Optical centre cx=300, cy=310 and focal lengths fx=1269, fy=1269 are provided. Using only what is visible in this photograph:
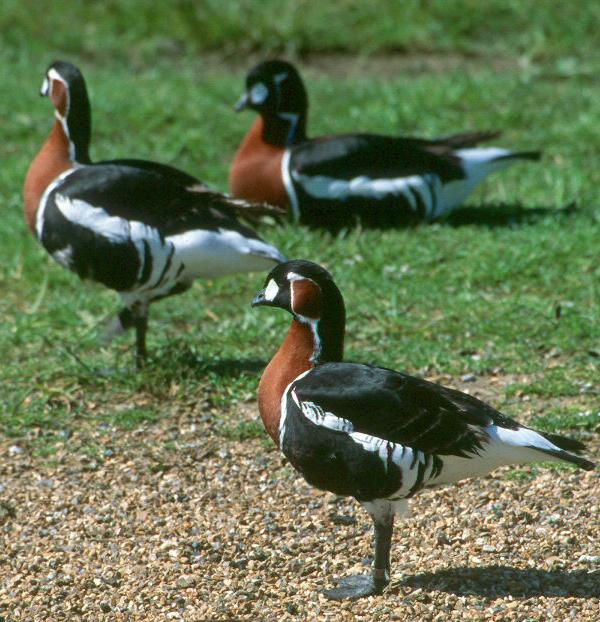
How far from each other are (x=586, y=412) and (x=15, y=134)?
5.09 meters

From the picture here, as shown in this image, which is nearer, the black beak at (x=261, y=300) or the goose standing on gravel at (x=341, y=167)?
the black beak at (x=261, y=300)

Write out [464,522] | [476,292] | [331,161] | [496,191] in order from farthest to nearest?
[496,191], [331,161], [476,292], [464,522]

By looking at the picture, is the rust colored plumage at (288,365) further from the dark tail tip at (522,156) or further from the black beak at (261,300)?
the dark tail tip at (522,156)

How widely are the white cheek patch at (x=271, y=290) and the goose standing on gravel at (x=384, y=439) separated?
0.94 ft

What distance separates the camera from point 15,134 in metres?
8.56

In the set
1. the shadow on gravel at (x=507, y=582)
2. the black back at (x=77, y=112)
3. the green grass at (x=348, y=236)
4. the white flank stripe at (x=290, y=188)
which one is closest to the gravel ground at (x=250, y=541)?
the shadow on gravel at (x=507, y=582)

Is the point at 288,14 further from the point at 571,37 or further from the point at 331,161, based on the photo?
the point at 331,161

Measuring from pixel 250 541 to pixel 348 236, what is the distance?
10.7 ft

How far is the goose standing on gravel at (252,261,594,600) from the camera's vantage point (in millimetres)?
3531

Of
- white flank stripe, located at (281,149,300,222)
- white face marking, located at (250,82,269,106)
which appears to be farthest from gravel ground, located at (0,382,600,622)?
white face marking, located at (250,82,269,106)

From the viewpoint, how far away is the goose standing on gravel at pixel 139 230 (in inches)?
205

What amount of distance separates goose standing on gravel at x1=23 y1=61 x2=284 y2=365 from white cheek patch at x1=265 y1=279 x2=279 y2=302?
128 centimetres

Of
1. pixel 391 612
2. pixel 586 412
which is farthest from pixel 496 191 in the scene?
pixel 391 612

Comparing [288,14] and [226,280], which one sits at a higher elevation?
[288,14]
